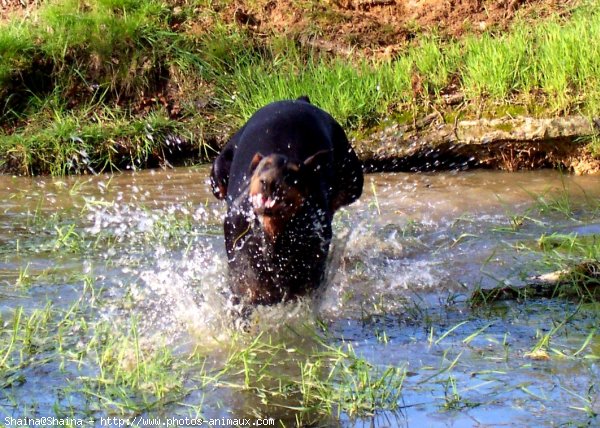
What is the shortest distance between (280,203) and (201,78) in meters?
5.27

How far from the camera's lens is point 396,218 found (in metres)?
6.88

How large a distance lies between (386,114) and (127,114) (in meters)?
2.50

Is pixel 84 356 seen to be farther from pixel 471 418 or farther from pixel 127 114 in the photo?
pixel 127 114

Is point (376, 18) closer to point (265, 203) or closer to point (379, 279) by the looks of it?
point (379, 279)

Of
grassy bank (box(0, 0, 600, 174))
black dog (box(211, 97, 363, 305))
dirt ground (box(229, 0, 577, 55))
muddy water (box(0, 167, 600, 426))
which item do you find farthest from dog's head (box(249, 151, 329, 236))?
dirt ground (box(229, 0, 577, 55))

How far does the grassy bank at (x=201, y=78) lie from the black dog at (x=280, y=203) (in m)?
2.74

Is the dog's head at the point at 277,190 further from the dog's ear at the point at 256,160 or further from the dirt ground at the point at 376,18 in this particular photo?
the dirt ground at the point at 376,18

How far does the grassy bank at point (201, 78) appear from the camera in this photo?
797cm

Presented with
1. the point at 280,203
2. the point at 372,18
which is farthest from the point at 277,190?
the point at 372,18

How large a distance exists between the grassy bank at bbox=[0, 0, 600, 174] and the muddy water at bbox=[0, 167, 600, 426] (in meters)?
0.46

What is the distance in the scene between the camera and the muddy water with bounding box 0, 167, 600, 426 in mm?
3854

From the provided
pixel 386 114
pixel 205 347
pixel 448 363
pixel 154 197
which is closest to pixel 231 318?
pixel 205 347

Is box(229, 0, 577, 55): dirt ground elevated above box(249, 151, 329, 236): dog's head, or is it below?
below

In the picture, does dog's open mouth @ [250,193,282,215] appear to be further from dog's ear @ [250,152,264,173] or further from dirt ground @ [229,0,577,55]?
dirt ground @ [229,0,577,55]
